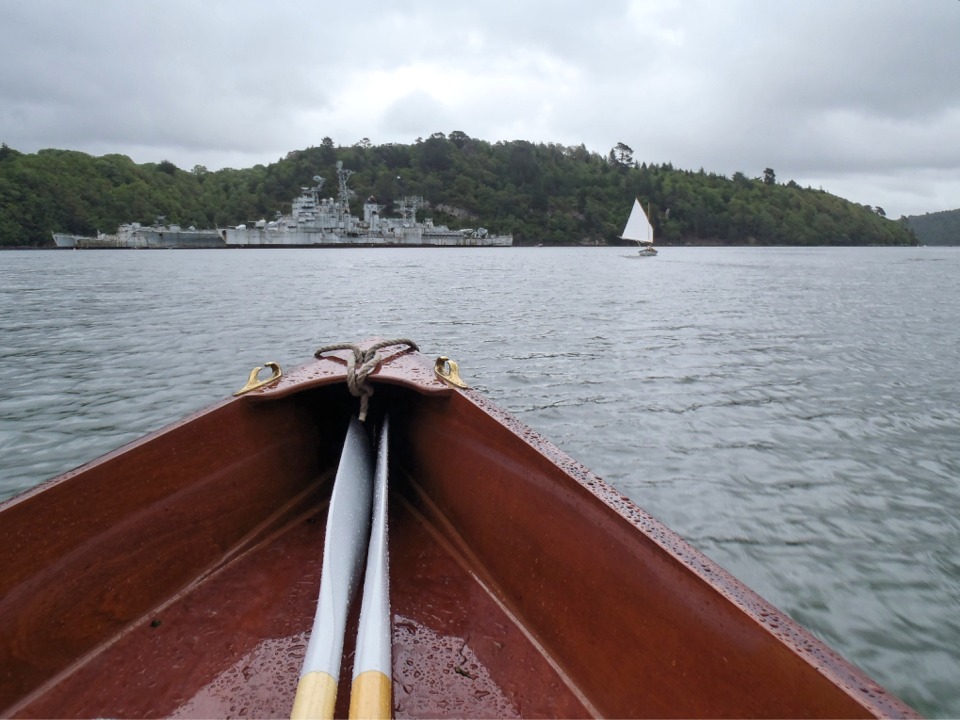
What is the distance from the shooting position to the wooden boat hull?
1.98 metres

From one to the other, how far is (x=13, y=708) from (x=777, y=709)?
3027 mm

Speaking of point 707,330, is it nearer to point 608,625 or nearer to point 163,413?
point 163,413

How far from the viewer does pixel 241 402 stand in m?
3.57

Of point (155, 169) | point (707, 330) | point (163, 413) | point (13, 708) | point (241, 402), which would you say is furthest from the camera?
point (155, 169)

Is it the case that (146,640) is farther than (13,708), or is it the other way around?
(146,640)

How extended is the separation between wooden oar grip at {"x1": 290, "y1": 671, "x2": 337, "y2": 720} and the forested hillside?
5467 inches

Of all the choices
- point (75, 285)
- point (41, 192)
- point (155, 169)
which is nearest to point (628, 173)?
point (155, 169)

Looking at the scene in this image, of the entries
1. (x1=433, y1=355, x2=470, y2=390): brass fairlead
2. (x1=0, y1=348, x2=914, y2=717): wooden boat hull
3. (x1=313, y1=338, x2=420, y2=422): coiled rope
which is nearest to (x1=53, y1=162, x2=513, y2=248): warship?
(x1=313, y1=338, x2=420, y2=422): coiled rope

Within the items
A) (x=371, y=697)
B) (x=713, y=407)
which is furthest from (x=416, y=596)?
(x=713, y=407)

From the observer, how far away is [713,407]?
27.4 feet

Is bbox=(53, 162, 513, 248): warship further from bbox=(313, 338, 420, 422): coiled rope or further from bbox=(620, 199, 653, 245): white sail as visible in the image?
bbox=(313, 338, 420, 422): coiled rope

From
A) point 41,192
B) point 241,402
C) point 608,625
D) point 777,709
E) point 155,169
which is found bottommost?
point 608,625

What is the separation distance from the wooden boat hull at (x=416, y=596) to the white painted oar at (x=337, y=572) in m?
0.33

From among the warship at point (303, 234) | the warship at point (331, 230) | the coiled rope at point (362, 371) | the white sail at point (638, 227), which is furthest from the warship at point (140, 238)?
the coiled rope at point (362, 371)
